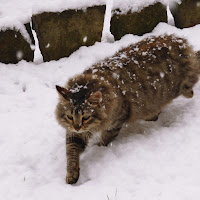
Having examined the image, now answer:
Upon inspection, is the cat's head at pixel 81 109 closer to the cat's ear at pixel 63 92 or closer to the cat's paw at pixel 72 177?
the cat's ear at pixel 63 92

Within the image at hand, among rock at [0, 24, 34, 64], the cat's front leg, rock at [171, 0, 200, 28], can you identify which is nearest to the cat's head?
the cat's front leg

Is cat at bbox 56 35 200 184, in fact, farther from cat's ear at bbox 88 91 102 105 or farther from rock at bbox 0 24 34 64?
rock at bbox 0 24 34 64

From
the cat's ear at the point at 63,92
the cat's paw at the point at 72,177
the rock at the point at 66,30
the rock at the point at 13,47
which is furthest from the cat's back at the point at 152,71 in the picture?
the rock at the point at 13,47

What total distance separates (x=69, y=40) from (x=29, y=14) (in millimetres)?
926

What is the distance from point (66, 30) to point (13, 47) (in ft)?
3.41

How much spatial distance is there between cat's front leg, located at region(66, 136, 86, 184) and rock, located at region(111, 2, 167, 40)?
130 inches

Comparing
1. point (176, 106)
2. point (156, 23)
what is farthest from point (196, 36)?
point (176, 106)

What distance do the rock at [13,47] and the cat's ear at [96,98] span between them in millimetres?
2754

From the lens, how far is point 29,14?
5426 millimetres

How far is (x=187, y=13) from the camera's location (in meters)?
6.18

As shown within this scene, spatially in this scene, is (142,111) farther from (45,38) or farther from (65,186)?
(45,38)

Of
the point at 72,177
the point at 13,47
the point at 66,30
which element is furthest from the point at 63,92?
the point at 66,30

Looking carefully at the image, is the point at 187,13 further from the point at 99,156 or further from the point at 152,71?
the point at 99,156

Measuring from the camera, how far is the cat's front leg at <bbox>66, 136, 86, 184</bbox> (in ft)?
9.36
